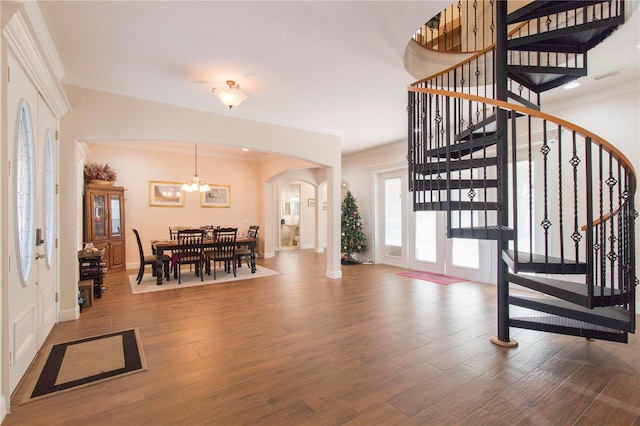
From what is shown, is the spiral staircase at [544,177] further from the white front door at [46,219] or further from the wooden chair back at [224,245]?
the wooden chair back at [224,245]

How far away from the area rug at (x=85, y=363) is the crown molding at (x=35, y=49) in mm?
2420

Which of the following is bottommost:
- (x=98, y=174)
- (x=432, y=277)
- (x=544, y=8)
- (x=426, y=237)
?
(x=432, y=277)

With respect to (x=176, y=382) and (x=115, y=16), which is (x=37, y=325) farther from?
(x=115, y=16)

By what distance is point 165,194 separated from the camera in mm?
7641

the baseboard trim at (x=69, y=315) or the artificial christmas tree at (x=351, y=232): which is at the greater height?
the artificial christmas tree at (x=351, y=232)

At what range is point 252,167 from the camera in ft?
29.9

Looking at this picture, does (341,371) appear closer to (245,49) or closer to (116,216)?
(245,49)

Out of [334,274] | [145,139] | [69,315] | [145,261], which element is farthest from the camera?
[334,274]

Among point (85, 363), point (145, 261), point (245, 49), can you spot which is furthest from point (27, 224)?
point (145, 261)

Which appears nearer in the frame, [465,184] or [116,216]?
[465,184]

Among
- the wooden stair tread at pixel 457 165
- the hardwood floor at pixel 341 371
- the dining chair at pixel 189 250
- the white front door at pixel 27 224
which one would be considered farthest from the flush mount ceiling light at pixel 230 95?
the dining chair at pixel 189 250

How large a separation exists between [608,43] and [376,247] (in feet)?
18.8

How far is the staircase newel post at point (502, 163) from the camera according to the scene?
104 inches

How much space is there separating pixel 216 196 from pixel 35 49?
19.6ft
